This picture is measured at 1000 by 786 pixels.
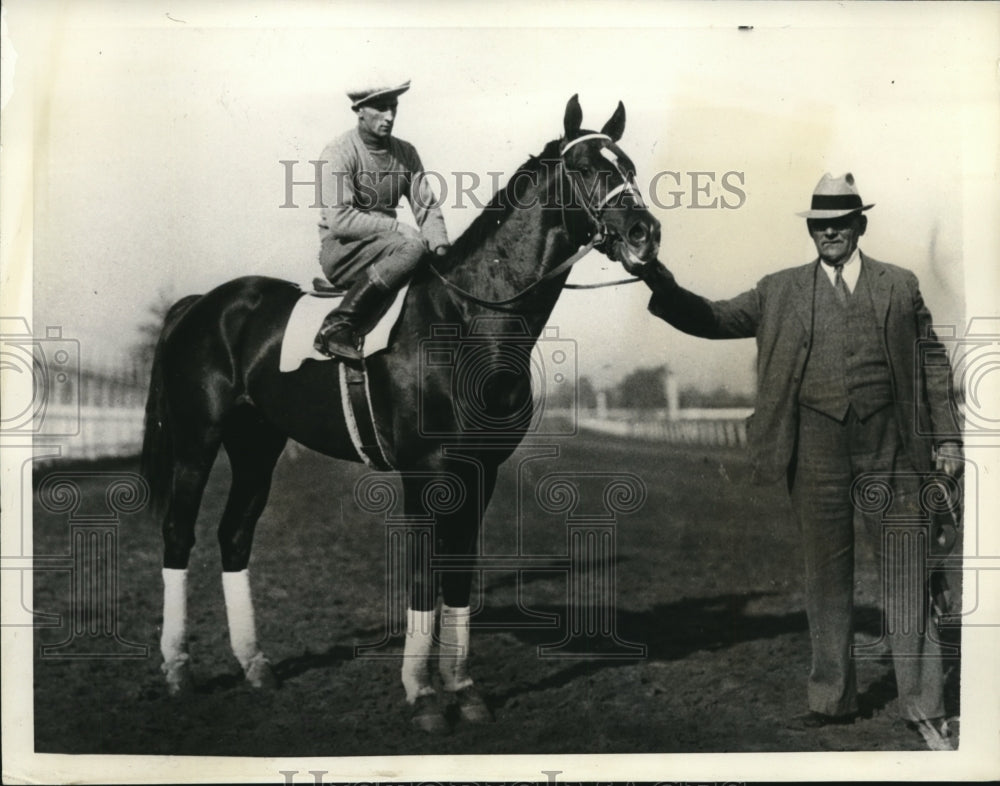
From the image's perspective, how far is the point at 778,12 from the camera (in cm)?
499

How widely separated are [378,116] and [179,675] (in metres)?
2.48

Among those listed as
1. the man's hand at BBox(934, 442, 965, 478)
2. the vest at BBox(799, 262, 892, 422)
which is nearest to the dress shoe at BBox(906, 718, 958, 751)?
the man's hand at BBox(934, 442, 965, 478)

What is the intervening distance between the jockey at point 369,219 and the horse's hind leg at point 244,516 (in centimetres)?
47

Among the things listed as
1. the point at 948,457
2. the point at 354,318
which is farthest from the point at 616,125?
the point at 948,457

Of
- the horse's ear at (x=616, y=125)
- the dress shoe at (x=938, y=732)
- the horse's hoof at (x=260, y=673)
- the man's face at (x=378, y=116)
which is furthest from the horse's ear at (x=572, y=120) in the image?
the dress shoe at (x=938, y=732)

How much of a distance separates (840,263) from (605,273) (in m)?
0.99

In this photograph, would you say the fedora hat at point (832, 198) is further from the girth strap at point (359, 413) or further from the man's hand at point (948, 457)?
the girth strap at point (359, 413)

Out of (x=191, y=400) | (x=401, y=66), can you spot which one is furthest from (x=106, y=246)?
(x=401, y=66)

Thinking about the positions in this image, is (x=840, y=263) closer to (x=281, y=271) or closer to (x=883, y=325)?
(x=883, y=325)

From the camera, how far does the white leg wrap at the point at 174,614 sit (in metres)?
4.96

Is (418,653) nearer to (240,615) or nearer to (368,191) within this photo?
(240,615)

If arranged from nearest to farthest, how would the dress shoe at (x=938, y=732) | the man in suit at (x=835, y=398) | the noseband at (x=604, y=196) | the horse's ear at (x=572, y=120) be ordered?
the noseband at (x=604, y=196), the horse's ear at (x=572, y=120), the man in suit at (x=835, y=398), the dress shoe at (x=938, y=732)

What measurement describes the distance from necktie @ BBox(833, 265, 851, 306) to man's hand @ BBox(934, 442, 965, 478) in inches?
29.5

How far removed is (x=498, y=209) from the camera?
191 inches
